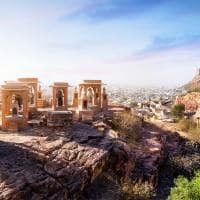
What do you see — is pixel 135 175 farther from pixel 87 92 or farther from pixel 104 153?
pixel 87 92

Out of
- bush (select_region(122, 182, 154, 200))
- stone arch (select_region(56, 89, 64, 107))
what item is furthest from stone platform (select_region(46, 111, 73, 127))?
stone arch (select_region(56, 89, 64, 107))

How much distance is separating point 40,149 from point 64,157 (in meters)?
1.00

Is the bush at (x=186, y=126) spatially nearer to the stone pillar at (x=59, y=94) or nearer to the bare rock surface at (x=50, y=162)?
the stone pillar at (x=59, y=94)

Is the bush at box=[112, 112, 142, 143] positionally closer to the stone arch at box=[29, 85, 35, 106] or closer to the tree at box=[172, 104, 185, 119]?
the stone arch at box=[29, 85, 35, 106]

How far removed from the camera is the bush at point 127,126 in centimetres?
2362

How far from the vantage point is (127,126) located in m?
24.4

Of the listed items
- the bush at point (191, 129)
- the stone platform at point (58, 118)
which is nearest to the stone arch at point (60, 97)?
the stone platform at point (58, 118)

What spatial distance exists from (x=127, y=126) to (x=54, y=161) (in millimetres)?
9369

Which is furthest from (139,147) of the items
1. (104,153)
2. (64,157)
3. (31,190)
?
(31,190)

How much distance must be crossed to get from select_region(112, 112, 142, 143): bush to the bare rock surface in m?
4.38

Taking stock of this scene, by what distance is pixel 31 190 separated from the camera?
13.5 m

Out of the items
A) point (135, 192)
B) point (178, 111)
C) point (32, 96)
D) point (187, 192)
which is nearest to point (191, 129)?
point (32, 96)

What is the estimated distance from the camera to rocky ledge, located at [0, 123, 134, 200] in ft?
44.9

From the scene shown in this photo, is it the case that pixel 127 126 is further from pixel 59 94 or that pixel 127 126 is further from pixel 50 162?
pixel 50 162
